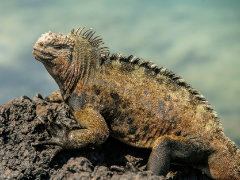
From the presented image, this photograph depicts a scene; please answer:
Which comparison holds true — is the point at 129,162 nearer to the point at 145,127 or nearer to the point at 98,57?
the point at 145,127

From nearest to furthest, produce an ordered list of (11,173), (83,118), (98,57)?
(11,173), (83,118), (98,57)

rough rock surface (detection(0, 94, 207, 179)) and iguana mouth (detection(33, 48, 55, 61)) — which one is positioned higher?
iguana mouth (detection(33, 48, 55, 61))

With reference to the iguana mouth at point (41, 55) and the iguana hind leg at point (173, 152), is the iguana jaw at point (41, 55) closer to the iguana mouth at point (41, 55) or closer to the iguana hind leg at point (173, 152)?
the iguana mouth at point (41, 55)

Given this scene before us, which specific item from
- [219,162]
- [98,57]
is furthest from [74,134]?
[219,162]

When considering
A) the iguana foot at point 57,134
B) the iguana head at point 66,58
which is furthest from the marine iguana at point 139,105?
the iguana foot at point 57,134

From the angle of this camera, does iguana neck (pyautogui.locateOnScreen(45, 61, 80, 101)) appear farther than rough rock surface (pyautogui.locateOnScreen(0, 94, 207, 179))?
Yes

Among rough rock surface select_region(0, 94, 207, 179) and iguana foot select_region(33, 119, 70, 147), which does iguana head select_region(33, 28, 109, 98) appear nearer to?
rough rock surface select_region(0, 94, 207, 179)

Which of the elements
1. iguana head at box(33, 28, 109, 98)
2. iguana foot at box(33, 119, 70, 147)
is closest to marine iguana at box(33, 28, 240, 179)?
iguana head at box(33, 28, 109, 98)
